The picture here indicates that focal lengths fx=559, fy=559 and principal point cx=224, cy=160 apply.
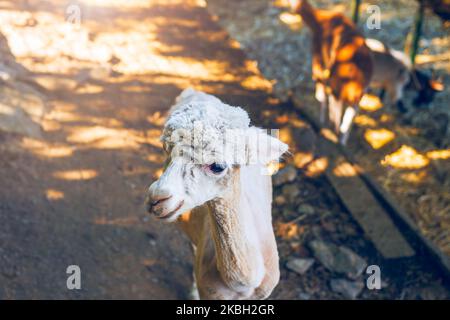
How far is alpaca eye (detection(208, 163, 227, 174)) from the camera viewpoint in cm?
300

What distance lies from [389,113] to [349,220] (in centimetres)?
203

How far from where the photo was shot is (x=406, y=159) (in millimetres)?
6617

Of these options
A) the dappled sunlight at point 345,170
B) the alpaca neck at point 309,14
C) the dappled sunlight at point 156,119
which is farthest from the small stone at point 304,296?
the alpaca neck at point 309,14

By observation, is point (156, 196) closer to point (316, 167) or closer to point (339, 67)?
point (316, 167)

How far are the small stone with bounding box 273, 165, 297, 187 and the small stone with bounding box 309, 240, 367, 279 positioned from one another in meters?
0.87

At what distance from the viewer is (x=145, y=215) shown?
5656mm

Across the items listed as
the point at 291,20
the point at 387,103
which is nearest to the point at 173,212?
the point at 387,103

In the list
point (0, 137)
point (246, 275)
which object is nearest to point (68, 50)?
point (0, 137)

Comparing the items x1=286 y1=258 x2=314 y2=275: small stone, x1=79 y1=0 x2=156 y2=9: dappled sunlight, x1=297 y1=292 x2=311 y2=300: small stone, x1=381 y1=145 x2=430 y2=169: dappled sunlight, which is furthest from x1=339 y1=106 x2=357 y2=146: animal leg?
x1=79 y1=0 x2=156 y2=9: dappled sunlight

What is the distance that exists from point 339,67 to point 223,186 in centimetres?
383

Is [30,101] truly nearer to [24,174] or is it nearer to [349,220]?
[24,174]

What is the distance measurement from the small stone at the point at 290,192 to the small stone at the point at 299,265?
0.82 metres

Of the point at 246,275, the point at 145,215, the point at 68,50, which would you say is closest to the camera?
the point at 246,275

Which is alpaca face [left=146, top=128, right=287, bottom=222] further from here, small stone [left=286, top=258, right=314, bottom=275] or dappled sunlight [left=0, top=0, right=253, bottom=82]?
A: dappled sunlight [left=0, top=0, right=253, bottom=82]
